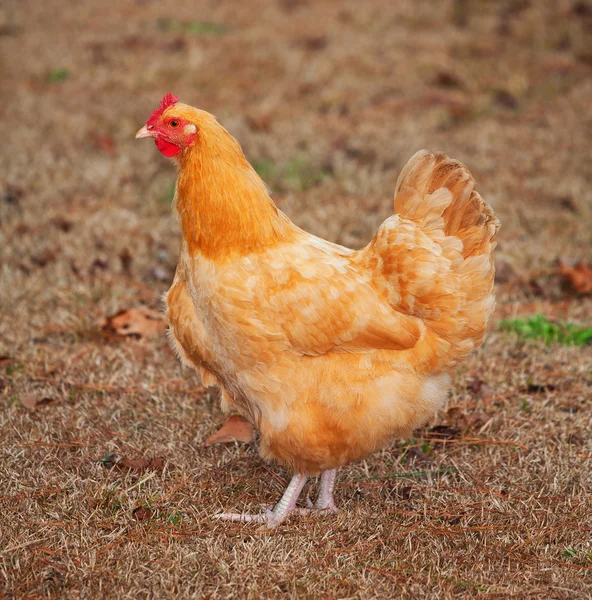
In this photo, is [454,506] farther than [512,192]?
No

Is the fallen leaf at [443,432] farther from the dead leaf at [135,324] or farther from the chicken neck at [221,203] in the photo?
the dead leaf at [135,324]

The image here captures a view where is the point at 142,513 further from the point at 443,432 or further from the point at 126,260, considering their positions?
the point at 126,260

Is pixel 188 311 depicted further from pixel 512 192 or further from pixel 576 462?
pixel 512 192

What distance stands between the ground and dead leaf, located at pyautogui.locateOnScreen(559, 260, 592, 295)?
65 millimetres

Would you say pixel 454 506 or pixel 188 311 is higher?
pixel 188 311

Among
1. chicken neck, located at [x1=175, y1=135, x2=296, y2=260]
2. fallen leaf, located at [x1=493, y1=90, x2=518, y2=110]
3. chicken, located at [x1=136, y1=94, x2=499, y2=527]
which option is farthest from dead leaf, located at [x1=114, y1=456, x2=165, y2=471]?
fallen leaf, located at [x1=493, y1=90, x2=518, y2=110]

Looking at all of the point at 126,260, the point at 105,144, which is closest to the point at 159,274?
the point at 126,260

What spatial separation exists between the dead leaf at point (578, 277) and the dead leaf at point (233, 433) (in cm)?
249

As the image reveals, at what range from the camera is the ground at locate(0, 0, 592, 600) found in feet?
8.84

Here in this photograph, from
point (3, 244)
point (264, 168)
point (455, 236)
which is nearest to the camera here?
point (455, 236)

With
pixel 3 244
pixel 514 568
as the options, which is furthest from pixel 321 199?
pixel 514 568

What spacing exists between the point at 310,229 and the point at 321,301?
2749 mm

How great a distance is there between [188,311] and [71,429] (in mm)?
969

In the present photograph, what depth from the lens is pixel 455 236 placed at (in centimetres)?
287
